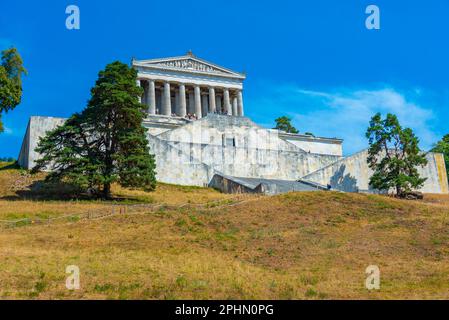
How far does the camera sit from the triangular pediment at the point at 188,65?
93.9m

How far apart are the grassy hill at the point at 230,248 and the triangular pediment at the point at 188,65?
4888 centimetres

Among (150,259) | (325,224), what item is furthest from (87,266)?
(325,224)

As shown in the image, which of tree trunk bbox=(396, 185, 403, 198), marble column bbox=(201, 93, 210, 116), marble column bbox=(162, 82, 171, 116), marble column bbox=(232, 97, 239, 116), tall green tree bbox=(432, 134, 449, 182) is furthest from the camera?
marble column bbox=(201, 93, 210, 116)

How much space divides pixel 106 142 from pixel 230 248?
20606 millimetres

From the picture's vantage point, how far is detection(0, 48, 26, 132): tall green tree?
55.2m

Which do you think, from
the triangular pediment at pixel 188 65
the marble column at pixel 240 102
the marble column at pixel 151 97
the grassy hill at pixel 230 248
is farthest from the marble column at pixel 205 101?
the grassy hill at pixel 230 248

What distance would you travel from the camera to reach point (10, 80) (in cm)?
5684

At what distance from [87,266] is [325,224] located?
17.2 metres

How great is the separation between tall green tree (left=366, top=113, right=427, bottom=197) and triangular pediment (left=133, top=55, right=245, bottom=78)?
3890 centimetres

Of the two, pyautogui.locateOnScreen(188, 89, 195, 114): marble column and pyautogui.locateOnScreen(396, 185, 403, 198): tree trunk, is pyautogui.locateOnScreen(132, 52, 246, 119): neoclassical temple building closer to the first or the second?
pyautogui.locateOnScreen(188, 89, 195, 114): marble column

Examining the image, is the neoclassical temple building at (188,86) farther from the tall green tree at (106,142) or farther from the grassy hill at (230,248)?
the grassy hill at (230,248)

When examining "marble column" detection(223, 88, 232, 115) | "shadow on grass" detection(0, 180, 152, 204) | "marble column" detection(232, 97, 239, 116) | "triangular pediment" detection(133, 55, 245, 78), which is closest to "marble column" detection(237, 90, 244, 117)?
"marble column" detection(232, 97, 239, 116)
